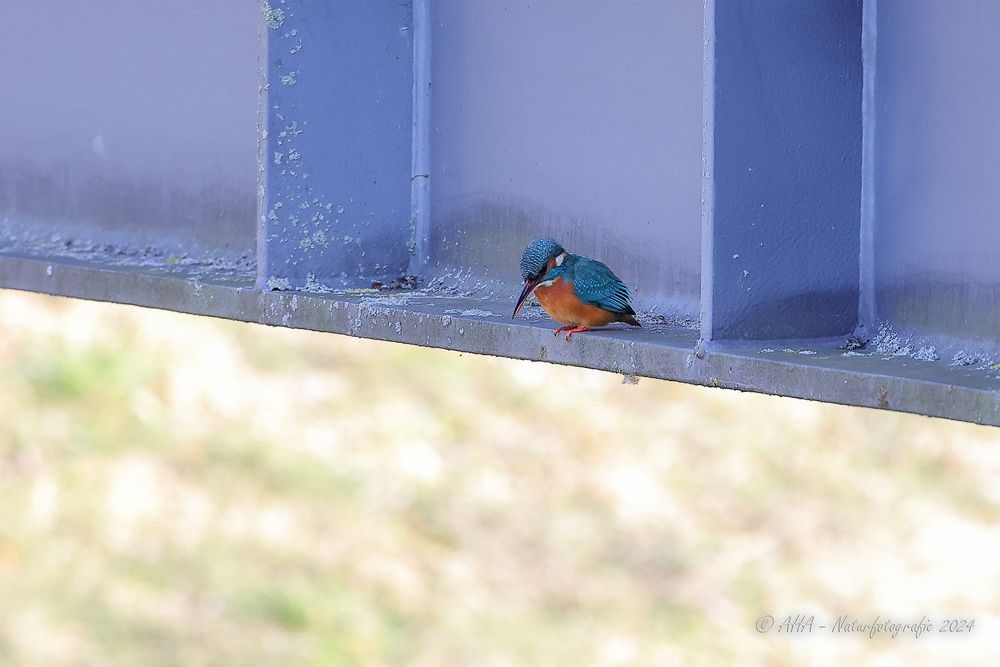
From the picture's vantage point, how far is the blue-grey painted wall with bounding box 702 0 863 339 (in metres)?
2.44

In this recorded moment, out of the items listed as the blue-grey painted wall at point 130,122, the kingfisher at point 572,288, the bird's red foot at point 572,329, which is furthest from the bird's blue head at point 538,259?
the blue-grey painted wall at point 130,122

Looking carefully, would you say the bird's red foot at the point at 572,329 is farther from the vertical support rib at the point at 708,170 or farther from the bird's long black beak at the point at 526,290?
the vertical support rib at the point at 708,170

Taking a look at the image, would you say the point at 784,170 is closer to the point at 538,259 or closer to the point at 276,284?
the point at 538,259

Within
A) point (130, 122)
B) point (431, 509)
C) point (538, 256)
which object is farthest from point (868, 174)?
point (431, 509)

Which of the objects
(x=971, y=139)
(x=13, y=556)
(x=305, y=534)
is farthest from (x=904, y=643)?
(x=971, y=139)

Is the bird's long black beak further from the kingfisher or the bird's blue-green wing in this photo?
the bird's blue-green wing

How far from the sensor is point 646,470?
10562mm

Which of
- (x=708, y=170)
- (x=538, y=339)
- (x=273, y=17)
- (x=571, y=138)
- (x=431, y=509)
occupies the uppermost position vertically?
(x=273, y=17)

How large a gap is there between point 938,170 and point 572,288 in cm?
71

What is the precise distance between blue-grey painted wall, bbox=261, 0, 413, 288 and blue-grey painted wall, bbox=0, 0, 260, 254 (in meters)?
0.35

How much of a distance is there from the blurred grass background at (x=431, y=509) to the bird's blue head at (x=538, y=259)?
6.82m

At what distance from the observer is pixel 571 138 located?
306 centimetres

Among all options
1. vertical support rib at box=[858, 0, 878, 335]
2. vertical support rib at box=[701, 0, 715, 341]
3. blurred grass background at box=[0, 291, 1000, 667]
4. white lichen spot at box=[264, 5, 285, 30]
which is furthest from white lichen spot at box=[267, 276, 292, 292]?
blurred grass background at box=[0, 291, 1000, 667]

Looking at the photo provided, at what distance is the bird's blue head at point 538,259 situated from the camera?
290cm
